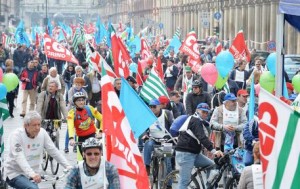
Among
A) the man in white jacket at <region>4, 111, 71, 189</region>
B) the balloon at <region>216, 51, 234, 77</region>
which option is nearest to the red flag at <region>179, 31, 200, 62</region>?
the balloon at <region>216, 51, 234, 77</region>

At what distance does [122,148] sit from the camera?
8.06 meters

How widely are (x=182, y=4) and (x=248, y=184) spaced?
89.7 metres

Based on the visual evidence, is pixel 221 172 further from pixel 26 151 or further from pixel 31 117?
pixel 31 117

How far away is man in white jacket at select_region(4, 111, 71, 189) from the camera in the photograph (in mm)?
9680

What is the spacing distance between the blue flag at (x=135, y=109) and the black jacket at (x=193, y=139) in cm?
172

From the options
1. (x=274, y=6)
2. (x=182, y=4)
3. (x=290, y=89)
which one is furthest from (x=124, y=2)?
(x=290, y=89)

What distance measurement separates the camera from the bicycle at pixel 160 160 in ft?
45.5

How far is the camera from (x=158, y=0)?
4685 inches

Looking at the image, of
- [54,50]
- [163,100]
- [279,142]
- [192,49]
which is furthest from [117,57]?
[279,142]

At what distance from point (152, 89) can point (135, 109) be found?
6904mm

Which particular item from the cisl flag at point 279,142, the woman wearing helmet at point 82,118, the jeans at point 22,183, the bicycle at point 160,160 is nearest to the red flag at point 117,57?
the bicycle at point 160,160

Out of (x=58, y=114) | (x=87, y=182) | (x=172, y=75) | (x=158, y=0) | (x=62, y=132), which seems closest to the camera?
(x=87, y=182)

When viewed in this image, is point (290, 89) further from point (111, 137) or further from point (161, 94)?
point (111, 137)

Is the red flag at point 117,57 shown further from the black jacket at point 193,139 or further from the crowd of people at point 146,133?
the black jacket at point 193,139
